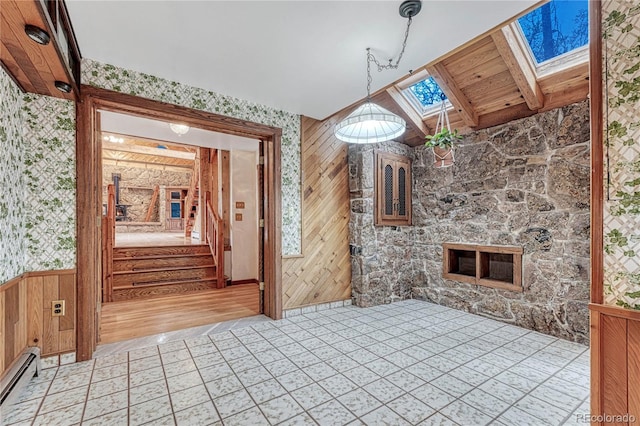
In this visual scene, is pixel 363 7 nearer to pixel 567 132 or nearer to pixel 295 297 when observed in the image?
pixel 567 132

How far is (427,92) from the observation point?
13.4 ft

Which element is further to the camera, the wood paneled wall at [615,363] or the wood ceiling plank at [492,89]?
the wood ceiling plank at [492,89]

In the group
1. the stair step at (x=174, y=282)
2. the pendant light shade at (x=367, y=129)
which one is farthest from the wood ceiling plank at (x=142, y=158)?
the pendant light shade at (x=367, y=129)

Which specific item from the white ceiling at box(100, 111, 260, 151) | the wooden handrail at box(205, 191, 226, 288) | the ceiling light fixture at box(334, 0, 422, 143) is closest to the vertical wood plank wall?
the ceiling light fixture at box(334, 0, 422, 143)

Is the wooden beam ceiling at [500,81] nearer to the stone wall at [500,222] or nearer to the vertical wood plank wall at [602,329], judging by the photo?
the stone wall at [500,222]

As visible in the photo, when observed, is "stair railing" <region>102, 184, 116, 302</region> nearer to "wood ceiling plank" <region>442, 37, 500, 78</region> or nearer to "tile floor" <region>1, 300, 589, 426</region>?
"tile floor" <region>1, 300, 589, 426</region>

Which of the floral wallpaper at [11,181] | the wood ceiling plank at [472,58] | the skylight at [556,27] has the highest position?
the skylight at [556,27]

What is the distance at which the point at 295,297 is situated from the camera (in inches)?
155

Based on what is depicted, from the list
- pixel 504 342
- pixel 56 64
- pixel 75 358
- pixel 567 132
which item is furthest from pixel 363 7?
pixel 75 358

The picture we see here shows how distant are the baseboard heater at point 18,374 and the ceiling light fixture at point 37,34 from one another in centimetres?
215

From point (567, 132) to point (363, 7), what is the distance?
2654mm

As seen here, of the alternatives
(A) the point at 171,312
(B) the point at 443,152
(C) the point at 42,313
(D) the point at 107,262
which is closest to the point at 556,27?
(B) the point at 443,152

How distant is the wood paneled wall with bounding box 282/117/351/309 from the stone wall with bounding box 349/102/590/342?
0.17 metres

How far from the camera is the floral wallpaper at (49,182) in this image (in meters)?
2.43
